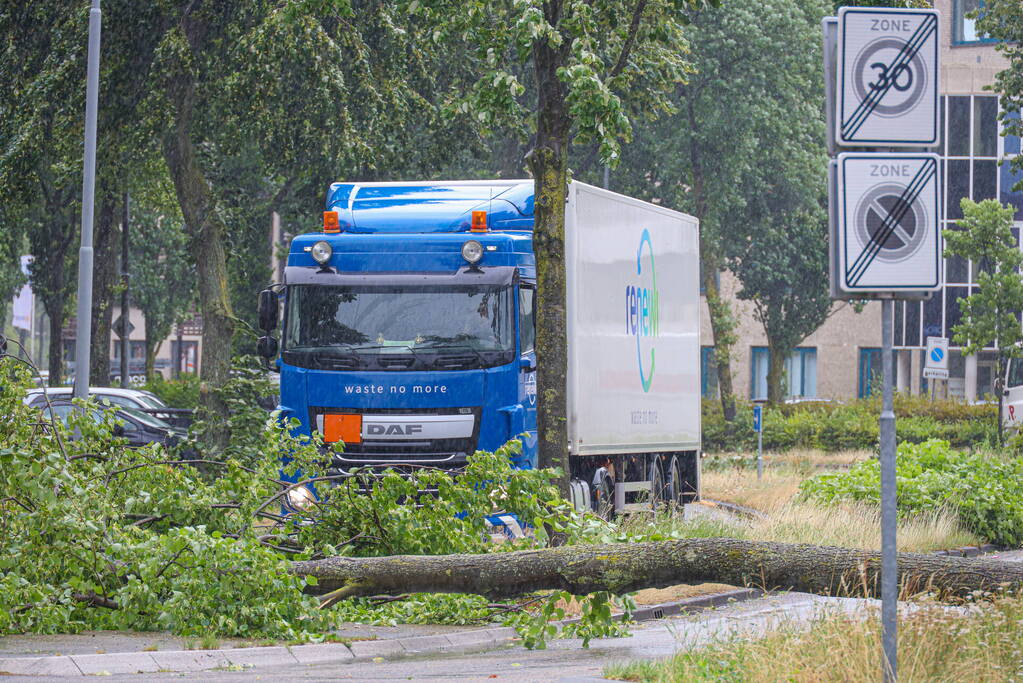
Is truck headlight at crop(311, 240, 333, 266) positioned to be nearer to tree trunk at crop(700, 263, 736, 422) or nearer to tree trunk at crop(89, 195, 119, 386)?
tree trunk at crop(89, 195, 119, 386)

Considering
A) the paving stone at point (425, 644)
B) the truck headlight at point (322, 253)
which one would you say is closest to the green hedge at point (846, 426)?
the truck headlight at point (322, 253)

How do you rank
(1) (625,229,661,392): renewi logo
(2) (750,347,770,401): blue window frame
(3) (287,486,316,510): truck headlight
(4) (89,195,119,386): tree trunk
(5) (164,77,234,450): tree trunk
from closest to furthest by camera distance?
1. (3) (287,486,316,510): truck headlight
2. (1) (625,229,661,392): renewi logo
3. (5) (164,77,234,450): tree trunk
4. (4) (89,195,119,386): tree trunk
5. (2) (750,347,770,401): blue window frame

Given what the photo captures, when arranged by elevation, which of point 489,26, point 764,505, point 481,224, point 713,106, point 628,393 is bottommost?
point 764,505

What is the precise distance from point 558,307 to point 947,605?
5.93 meters

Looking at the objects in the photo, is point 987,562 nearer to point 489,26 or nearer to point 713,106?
point 489,26

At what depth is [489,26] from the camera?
13.4 metres

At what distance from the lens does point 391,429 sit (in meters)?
14.5

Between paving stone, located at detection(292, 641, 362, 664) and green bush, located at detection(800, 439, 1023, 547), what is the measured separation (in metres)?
9.38

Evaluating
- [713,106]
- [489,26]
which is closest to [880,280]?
[489,26]

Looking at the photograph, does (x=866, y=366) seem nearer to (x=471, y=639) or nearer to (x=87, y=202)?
(x=87, y=202)

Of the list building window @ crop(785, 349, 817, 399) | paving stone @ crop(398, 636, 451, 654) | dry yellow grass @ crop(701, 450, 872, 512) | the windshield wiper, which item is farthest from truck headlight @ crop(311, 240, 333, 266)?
building window @ crop(785, 349, 817, 399)

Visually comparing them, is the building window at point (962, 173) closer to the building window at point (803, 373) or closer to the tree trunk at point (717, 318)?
the building window at point (803, 373)

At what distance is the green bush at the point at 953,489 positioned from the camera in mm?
17016

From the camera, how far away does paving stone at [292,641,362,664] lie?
886 centimetres
